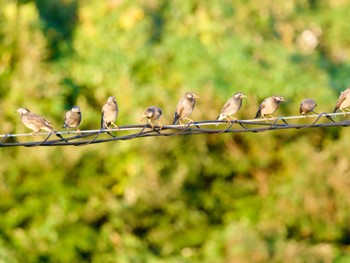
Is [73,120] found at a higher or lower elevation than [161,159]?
lower

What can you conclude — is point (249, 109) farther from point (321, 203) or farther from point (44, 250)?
point (44, 250)

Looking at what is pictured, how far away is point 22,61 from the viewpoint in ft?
79.3

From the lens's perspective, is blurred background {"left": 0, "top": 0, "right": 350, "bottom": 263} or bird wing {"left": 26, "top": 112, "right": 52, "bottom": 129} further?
blurred background {"left": 0, "top": 0, "right": 350, "bottom": 263}

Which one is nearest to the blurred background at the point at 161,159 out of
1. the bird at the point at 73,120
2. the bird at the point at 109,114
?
the bird at the point at 109,114

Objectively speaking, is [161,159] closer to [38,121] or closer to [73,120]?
[73,120]

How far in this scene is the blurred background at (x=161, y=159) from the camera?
2214 cm

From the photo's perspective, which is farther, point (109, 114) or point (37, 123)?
point (109, 114)

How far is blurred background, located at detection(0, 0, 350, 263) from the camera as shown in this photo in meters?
22.1

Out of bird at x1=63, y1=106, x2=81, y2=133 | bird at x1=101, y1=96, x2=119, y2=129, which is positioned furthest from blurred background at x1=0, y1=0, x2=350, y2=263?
bird at x1=63, y1=106, x2=81, y2=133

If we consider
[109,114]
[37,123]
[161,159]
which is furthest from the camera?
[161,159]

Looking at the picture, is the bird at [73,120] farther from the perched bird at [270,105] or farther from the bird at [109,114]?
the perched bird at [270,105]

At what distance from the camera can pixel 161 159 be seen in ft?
75.1

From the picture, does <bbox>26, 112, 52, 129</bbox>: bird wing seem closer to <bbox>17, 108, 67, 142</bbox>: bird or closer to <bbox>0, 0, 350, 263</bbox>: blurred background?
<bbox>17, 108, 67, 142</bbox>: bird

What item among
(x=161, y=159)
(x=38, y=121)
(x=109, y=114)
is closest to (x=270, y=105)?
(x=109, y=114)
